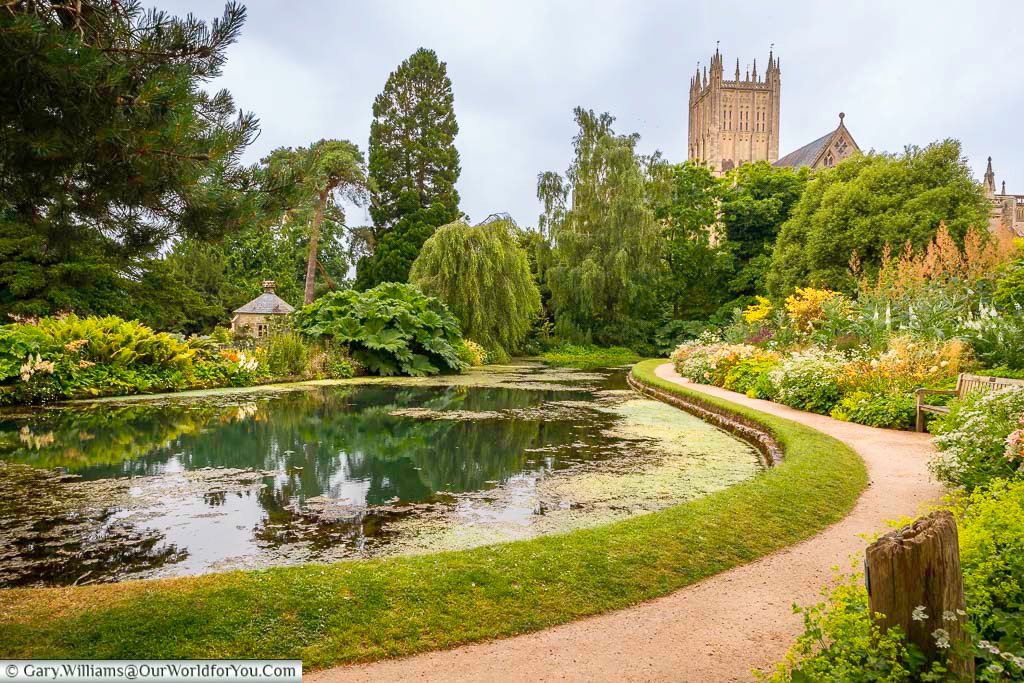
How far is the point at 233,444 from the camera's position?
24.0 ft

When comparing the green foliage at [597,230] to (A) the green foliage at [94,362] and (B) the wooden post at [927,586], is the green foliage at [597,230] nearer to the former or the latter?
(A) the green foliage at [94,362]

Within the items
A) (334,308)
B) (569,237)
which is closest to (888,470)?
(334,308)

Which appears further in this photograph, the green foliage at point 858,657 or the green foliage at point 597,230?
the green foliage at point 597,230

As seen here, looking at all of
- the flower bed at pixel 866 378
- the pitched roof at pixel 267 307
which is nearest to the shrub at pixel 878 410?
the flower bed at pixel 866 378

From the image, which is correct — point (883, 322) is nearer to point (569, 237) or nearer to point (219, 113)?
point (219, 113)

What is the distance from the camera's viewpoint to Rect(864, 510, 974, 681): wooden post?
1.77 m

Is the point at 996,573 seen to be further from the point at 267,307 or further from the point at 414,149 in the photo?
the point at 414,149

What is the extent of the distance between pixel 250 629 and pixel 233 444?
498 centimetres

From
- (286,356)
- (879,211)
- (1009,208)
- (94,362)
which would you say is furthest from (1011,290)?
(1009,208)

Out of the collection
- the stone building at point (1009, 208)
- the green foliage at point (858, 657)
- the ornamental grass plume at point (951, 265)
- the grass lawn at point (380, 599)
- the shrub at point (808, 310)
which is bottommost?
the grass lawn at point (380, 599)

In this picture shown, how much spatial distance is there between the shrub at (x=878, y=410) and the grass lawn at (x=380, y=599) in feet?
15.4

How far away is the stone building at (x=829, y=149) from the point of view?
140 feet

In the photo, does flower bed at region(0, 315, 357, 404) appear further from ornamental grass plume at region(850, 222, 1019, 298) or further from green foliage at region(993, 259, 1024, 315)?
green foliage at region(993, 259, 1024, 315)

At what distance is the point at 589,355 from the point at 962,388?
19344mm
